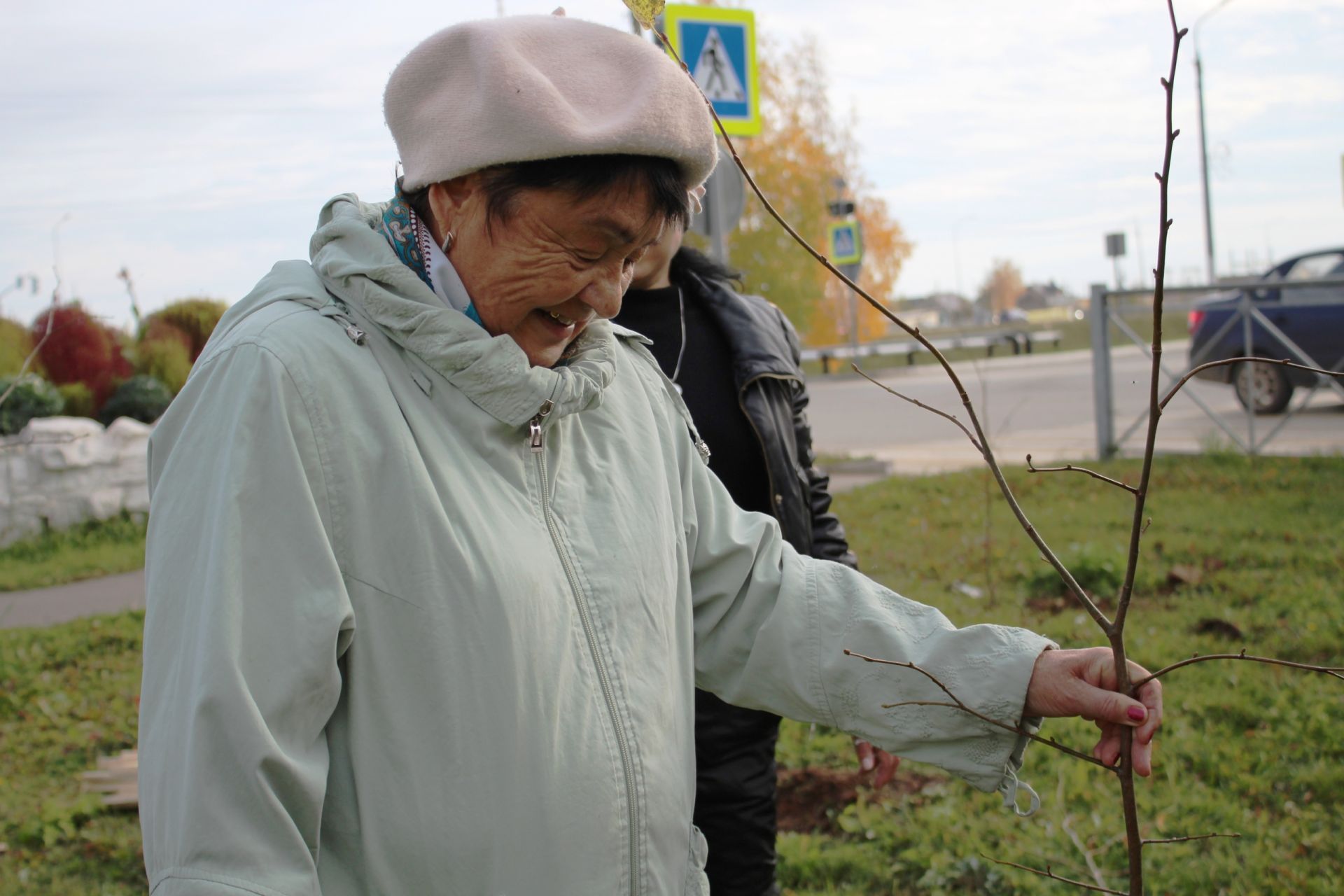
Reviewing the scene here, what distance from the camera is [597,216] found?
1464mm

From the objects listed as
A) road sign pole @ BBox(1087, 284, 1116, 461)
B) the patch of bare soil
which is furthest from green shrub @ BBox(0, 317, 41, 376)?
road sign pole @ BBox(1087, 284, 1116, 461)

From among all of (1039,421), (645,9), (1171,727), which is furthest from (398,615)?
(1039,421)

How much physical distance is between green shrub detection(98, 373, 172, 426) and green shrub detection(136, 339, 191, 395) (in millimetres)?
488

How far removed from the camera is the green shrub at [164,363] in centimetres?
1053

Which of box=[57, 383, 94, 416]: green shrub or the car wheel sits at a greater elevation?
box=[57, 383, 94, 416]: green shrub

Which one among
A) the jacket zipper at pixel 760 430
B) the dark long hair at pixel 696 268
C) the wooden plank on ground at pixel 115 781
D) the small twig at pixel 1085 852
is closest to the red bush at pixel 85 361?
the wooden plank on ground at pixel 115 781

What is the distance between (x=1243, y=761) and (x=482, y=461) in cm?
314

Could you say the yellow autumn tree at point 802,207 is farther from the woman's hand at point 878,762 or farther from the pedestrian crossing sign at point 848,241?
the woman's hand at point 878,762

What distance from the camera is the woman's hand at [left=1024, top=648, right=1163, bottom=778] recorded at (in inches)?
61.2

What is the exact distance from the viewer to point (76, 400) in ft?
32.1

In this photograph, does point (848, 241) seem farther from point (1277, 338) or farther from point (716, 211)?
point (716, 211)

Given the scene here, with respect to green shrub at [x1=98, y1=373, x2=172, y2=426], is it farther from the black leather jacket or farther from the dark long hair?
the black leather jacket

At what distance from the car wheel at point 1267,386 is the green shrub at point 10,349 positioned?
10426 mm

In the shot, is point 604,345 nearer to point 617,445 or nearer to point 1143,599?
point 617,445
